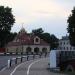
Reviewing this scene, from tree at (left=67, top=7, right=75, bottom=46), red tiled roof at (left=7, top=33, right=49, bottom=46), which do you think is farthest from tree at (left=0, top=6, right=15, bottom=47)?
tree at (left=67, top=7, right=75, bottom=46)

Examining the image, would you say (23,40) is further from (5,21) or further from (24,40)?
(5,21)

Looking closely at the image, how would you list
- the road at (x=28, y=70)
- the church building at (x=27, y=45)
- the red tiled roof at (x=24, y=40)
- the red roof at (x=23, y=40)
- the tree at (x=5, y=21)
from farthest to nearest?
the church building at (x=27, y=45) → the red roof at (x=23, y=40) → the red tiled roof at (x=24, y=40) → the tree at (x=5, y=21) → the road at (x=28, y=70)

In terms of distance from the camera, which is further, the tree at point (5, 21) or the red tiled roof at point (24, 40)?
the red tiled roof at point (24, 40)

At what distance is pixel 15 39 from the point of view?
158 m

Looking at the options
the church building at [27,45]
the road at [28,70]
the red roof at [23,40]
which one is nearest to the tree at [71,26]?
the road at [28,70]

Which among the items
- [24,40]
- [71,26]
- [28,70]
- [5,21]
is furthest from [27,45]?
[28,70]

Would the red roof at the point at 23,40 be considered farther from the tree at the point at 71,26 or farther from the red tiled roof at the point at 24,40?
the tree at the point at 71,26

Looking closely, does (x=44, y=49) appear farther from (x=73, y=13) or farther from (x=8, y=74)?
(x=8, y=74)

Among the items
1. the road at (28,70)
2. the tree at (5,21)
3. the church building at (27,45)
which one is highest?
the tree at (5,21)

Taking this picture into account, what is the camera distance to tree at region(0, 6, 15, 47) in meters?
136

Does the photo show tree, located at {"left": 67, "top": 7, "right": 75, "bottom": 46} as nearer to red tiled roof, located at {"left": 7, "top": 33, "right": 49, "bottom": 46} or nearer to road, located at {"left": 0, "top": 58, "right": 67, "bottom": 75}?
road, located at {"left": 0, "top": 58, "right": 67, "bottom": 75}

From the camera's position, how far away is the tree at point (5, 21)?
5374 inches

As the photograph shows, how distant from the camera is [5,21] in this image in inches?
5517

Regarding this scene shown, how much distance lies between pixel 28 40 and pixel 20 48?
16.2ft
